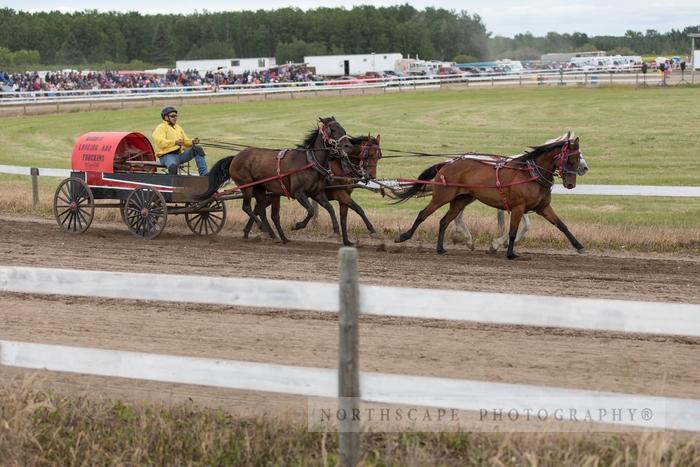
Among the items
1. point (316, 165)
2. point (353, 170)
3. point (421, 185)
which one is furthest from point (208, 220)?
point (421, 185)

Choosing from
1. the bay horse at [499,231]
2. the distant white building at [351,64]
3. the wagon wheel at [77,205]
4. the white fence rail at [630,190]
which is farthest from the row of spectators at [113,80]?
the white fence rail at [630,190]

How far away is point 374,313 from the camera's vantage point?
14.5 feet

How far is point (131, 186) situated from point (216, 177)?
3.98 ft

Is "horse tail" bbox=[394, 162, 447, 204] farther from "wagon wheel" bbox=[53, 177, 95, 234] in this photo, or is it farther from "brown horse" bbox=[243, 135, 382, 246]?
"wagon wheel" bbox=[53, 177, 95, 234]

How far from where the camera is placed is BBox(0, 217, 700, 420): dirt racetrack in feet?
21.0

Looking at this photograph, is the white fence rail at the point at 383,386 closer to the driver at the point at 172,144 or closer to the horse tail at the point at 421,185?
the horse tail at the point at 421,185

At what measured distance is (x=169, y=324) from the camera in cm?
802

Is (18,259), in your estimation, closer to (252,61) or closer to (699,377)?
(699,377)

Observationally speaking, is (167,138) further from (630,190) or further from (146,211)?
(630,190)

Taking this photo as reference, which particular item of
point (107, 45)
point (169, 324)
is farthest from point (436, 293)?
point (107, 45)

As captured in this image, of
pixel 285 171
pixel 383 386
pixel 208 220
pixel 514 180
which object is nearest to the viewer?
pixel 383 386

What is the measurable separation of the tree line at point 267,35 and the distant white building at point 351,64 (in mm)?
46245

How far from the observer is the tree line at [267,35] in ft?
465

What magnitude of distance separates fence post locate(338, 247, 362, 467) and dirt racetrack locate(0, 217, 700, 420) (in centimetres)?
106
